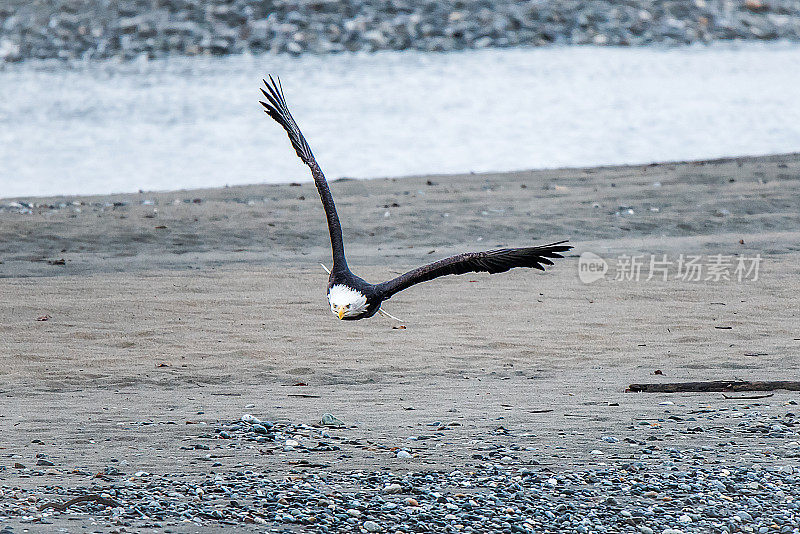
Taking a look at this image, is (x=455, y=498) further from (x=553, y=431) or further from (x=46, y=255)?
(x=46, y=255)

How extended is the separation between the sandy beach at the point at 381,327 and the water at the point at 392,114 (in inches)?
193

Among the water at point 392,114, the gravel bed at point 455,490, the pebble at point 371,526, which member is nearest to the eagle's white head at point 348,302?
the gravel bed at point 455,490

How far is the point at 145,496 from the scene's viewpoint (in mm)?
5988

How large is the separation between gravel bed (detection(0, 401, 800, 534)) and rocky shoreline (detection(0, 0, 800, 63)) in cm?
3332

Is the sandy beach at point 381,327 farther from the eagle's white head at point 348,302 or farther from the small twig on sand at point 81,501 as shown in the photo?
the eagle's white head at point 348,302

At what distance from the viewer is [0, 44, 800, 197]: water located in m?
23.8

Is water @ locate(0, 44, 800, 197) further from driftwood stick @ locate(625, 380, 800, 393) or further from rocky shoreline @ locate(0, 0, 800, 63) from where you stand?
driftwood stick @ locate(625, 380, 800, 393)

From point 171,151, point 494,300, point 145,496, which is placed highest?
point 171,151

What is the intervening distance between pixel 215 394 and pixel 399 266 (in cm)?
505

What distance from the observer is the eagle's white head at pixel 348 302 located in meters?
7.30

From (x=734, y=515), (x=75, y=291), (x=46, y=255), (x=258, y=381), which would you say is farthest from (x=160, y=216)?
(x=734, y=515)

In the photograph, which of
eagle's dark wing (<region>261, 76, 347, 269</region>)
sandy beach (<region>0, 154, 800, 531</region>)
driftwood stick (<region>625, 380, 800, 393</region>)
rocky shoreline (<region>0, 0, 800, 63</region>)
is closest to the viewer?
sandy beach (<region>0, 154, 800, 531</region>)

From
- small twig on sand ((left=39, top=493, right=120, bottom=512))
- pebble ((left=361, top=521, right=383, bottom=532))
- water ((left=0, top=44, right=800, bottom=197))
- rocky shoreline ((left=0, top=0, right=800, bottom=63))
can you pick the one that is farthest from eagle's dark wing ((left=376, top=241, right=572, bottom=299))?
rocky shoreline ((left=0, top=0, right=800, bottom=63))

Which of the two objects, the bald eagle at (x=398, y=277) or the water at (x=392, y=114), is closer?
the bald eagle at (x=398, y=277)
